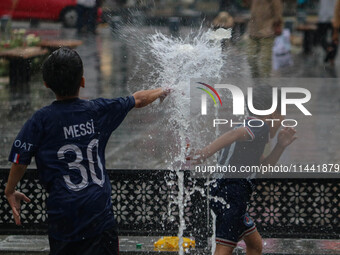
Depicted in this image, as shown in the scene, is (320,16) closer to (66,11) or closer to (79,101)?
(66,11)

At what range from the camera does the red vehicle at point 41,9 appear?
56.5 feet

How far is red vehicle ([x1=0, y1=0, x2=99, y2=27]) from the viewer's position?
1722 cm

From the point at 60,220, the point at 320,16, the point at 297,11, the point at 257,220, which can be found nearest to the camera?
the point at 60,220

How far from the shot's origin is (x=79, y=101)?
3.06 metres

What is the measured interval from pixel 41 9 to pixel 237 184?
1535cm

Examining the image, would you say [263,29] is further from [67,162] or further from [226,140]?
[67,162]

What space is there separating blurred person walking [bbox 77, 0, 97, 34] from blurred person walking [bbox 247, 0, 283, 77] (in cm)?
745

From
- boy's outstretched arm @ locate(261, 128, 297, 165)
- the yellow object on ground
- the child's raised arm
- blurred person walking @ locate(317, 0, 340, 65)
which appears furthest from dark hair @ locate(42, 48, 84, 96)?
blurred person walking @ locate(317, 0, 340, 65)

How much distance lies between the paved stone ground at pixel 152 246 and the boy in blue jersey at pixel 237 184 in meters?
0.81

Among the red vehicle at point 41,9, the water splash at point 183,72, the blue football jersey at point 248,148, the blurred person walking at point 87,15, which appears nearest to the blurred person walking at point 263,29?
the water splash at point 183,72

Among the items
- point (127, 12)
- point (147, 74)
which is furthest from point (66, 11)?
point (147, 74)

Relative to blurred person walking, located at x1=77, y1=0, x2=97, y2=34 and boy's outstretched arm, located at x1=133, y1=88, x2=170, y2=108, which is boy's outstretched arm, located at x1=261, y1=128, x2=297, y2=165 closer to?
boy's outstretched arm, located at x1=133, y1=88, x2=170, y2=108

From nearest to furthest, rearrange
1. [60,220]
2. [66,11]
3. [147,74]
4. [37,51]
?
[60,220], [147,74], [37,51], [66,11]

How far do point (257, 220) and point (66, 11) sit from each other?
14.0 m
